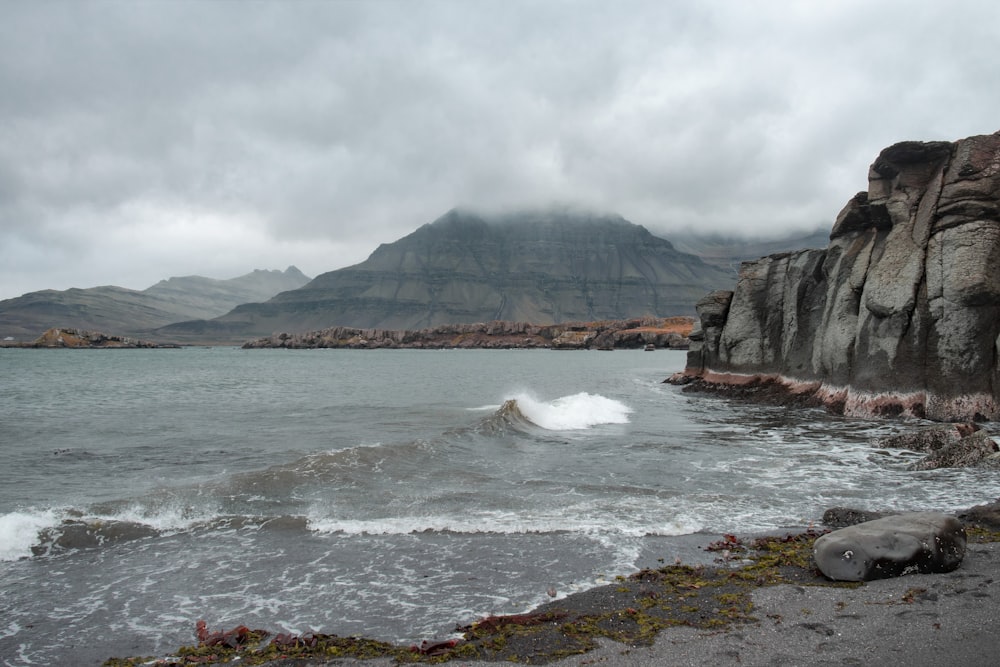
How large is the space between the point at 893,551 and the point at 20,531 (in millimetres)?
17788

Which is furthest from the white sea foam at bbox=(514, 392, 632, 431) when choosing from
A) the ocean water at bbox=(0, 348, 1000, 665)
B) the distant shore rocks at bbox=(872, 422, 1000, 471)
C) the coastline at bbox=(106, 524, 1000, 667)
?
the coastline at bbox=(106, 524, 1000, 667)

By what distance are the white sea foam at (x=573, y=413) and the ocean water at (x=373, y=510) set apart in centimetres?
89

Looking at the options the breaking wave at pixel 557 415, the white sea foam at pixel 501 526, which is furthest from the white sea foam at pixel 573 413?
the white sea foam at pixel 501 526

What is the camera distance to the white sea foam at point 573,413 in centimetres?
3450

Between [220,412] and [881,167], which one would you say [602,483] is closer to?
[881,167]

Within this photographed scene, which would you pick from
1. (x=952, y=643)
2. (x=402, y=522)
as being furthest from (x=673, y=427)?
(x=952, y=643)

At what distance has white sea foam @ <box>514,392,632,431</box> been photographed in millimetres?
34500

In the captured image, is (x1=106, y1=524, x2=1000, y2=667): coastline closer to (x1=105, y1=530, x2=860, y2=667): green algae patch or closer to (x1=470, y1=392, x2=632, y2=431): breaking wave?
(x1=105, y1=530, x2=860, y2=667): green algae patch

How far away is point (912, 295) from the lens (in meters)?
29.7

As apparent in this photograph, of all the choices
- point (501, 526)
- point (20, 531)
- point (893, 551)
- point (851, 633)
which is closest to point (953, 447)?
point (893, 551)

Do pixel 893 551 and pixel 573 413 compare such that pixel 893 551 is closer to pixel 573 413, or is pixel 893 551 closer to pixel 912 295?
pixel 912 295

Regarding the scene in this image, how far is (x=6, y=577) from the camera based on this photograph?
39.2 feet

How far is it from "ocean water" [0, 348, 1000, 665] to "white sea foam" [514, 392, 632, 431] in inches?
34.9

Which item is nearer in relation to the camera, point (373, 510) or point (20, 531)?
point (20, 531)
